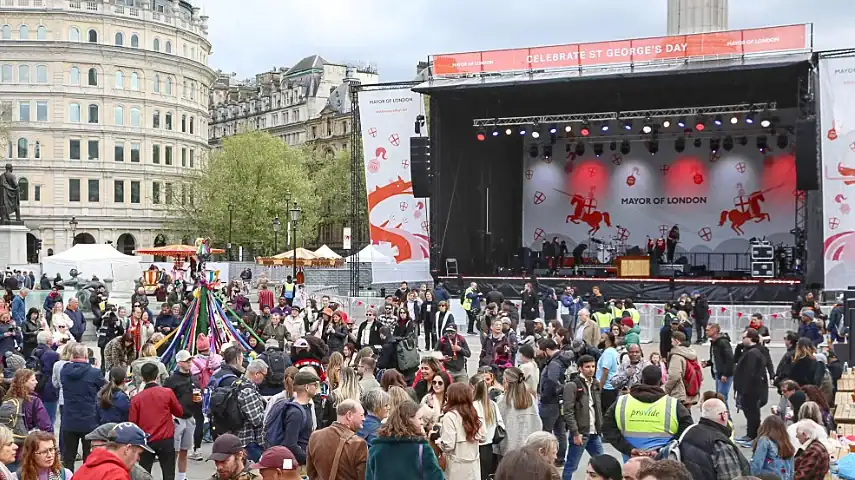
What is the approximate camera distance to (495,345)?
41.6 feet

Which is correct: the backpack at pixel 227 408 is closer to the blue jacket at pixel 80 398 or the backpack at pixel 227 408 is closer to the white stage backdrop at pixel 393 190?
the blue jacket at pixel 80 398

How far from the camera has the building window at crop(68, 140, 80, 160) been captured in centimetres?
7381

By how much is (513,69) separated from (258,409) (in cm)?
2137

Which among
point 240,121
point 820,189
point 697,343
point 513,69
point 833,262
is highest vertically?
point 240,121

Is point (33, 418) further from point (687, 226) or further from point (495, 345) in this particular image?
point (687, 226)

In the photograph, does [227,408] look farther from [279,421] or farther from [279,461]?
[279,461]

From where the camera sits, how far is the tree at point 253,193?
5966 centimetres

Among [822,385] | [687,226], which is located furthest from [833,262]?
[822,385]

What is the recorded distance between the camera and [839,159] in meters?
25.3

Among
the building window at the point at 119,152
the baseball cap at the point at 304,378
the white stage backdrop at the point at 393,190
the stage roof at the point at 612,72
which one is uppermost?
the building window at the point at 119,152

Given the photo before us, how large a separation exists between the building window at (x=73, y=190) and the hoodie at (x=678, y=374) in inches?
2748

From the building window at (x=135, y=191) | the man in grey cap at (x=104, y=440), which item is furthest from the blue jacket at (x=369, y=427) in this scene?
the building window at (x=135, y=191)

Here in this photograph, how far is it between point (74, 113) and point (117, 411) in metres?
69.7

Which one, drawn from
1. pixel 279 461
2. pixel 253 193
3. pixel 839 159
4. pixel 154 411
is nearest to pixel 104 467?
pixel 279 461
